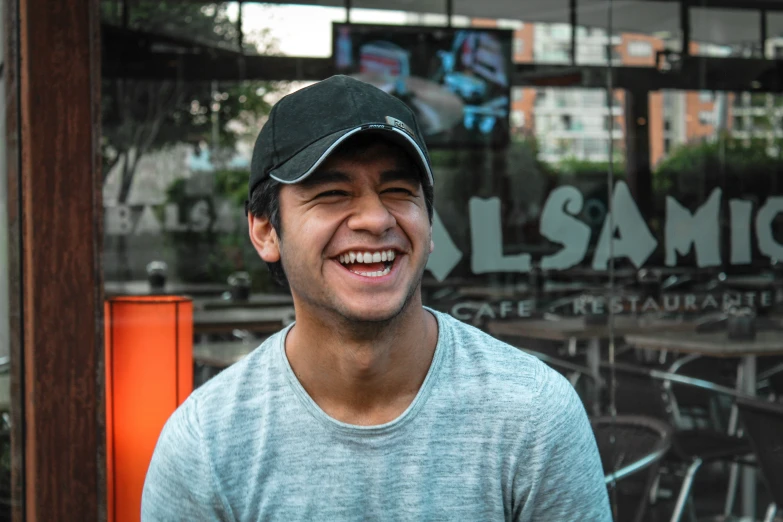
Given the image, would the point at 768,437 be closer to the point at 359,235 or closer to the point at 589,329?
the point at 589,329

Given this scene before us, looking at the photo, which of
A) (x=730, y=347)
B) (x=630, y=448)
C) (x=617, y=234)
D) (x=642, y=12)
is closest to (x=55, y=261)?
(x=630, y=448)

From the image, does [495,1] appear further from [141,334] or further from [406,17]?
[141,334]

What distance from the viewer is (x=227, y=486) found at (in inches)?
57.1

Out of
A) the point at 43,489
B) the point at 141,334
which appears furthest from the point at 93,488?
the point at 141,334

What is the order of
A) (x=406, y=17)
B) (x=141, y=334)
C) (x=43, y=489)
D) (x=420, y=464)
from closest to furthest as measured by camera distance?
(x=420, y=464) < (x=43, y=489) < (x=141, y=334) < (x=406, y=17)

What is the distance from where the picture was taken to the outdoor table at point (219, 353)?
4102 millimetres

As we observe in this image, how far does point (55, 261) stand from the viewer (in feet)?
9.70

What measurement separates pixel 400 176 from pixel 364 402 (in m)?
0.36

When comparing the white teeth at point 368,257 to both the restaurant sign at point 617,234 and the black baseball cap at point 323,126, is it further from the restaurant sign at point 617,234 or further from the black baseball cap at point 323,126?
the restaurant sign at point 617,234

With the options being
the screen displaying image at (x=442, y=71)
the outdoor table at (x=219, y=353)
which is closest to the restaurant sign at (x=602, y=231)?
the screen displaying image at (x=442, y=71)

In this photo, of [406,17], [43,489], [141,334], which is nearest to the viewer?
[43,489]

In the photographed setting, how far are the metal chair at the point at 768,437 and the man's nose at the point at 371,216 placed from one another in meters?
2.67

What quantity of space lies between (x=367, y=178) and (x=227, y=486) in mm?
518

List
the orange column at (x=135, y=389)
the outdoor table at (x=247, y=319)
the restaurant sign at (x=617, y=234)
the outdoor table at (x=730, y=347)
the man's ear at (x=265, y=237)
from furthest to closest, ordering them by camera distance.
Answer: the outdoor table at (x=730, y=347) → the restaurant sign at (x=617, y=234) → the outdoor table at (x=247, y=319) → the orange column at (x=135, y=389) → the man's ear at (x=265, y=237)
